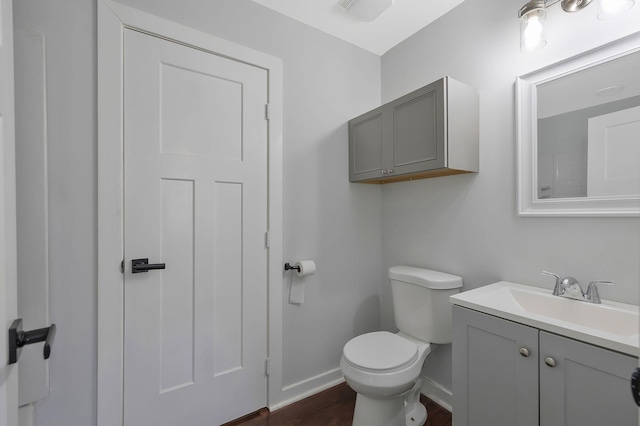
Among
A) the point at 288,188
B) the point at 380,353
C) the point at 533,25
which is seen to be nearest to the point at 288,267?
the point at 288,188

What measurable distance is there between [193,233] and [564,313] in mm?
1760

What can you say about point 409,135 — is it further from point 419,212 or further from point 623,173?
point 623,173

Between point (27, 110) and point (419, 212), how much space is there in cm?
207

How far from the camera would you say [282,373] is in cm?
181

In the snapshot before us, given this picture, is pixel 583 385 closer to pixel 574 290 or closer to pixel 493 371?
pixel 493 371

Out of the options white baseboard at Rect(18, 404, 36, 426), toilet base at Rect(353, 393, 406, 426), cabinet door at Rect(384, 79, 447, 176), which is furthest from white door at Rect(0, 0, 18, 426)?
cabinet door at Rect(384, 79, 447, 176)

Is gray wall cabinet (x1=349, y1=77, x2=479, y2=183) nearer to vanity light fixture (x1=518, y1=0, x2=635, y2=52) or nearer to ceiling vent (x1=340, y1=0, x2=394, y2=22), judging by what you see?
vanity light fixture (x1=518, y1=0, x2=635, y2=52)

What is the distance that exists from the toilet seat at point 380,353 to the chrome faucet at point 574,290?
0.72 meters

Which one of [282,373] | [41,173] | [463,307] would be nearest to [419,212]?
[463,307]

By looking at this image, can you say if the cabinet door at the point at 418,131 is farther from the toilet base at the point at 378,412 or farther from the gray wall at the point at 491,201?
the toilet base at the point at 378,412

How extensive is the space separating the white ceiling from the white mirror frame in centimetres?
75

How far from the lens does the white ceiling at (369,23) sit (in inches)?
67.9

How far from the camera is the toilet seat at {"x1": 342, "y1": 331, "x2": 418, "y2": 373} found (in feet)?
4.57

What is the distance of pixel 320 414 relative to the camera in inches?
67.6
